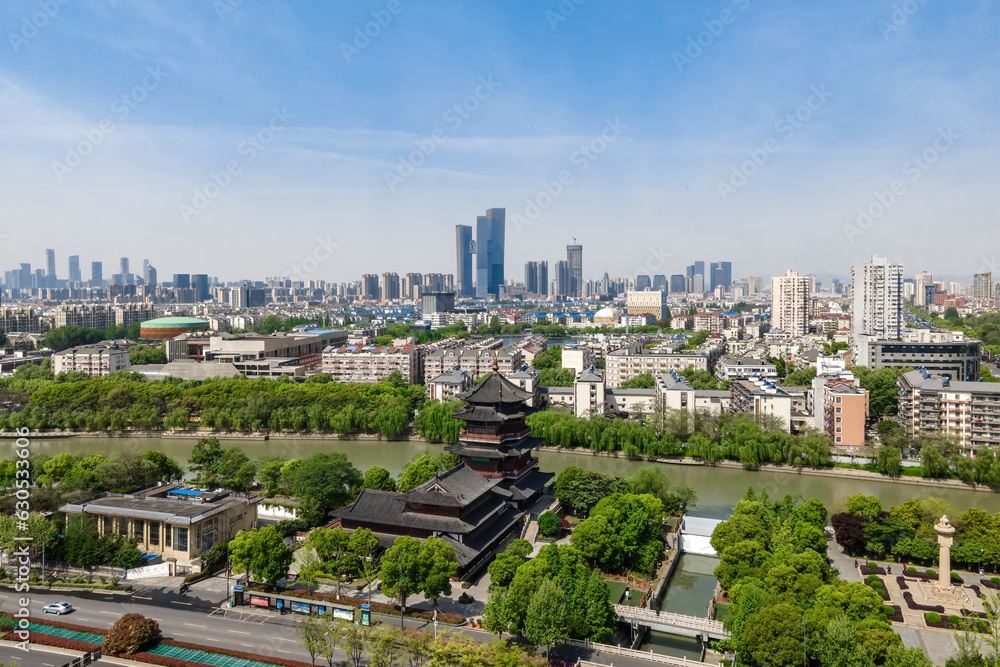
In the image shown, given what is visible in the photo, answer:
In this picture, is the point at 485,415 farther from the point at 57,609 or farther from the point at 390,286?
the point at 390,286

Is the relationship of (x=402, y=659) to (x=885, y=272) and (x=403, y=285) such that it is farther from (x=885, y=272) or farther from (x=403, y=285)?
(x=403, y=285)

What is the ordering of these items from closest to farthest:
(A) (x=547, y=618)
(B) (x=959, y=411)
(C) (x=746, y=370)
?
(A) (x=547, y=618) < (B) (x=959, y=411) < (C) (x=746, y=370)

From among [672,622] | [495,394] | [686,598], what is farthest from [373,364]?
[672,622]

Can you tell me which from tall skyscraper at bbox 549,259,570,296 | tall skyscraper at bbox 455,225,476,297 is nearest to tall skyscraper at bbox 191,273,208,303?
tall skyscraper at bbox 455,225,476,297

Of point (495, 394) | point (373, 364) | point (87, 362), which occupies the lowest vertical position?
point (373, 364)

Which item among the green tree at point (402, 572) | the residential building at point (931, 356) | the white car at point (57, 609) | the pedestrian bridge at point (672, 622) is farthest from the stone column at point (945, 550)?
the residential building at point (931, 356)
